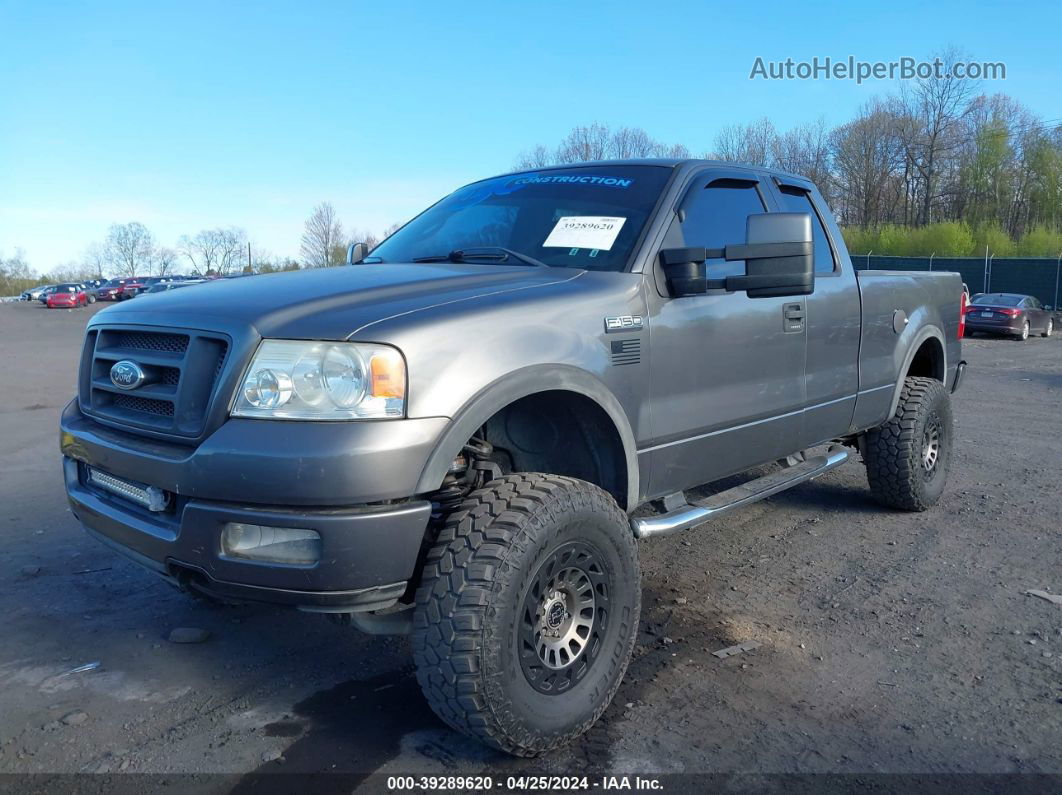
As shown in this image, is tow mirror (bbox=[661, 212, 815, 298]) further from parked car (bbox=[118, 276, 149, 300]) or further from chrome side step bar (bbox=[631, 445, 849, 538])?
parked car (bbox=[118, 276, 149, 300])

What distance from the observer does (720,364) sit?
3.65 m

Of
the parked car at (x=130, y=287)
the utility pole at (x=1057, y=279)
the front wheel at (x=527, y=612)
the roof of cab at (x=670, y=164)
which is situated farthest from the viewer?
the parked car at (x=130, y=287)

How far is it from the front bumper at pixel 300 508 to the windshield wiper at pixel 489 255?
3.90ft

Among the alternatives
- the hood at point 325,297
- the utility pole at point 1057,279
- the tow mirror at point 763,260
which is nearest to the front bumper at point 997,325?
the utility pole at point 1057,279

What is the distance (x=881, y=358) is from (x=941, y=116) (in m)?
52.6

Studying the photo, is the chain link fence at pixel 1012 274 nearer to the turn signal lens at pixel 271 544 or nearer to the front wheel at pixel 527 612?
the front wheel at pixel 527 612

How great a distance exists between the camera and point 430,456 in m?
2.48

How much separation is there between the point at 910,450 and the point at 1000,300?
22.0 m

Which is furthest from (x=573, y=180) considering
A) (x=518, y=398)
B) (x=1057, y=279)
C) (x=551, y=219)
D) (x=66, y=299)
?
(x=66, y=299)

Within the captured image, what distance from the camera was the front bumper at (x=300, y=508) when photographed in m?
2.35

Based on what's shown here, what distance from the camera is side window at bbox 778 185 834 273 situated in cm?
457

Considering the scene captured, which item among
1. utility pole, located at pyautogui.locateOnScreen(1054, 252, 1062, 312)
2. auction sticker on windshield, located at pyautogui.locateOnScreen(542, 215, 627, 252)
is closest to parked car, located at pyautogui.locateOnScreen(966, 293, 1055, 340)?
utility pole, located at pyautogui.locateOnScreen(1054, 252, 1062, 312)

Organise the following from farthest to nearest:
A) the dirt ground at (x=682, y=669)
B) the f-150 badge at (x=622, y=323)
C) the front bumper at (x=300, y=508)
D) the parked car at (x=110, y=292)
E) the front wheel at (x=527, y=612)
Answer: the parked car at (x=110, y=292)
the f-150 badge at (x=622, y=323)
the dirt ground at (x=682, y=669)
the front wheel at (x=527, y=612)
the front bumper at (x=300, y=508)

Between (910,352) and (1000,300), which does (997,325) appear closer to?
(1000,300)
